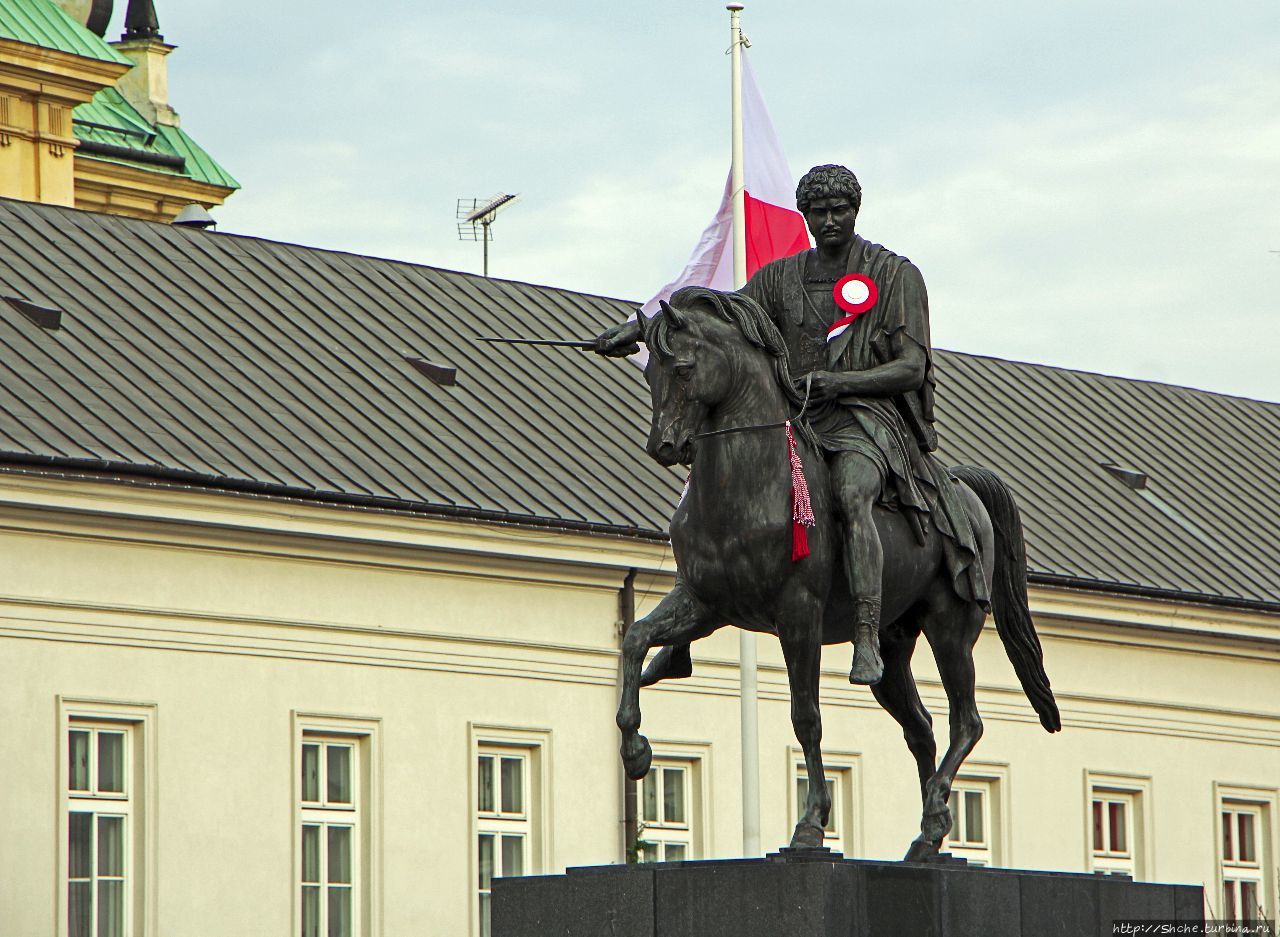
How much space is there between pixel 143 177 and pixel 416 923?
23356mm

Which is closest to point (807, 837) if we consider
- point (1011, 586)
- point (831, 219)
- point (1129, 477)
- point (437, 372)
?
point (1011, 586)

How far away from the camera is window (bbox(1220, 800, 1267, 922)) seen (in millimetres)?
37875

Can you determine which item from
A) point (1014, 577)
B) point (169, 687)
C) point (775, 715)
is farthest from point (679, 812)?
point (1014, 577)

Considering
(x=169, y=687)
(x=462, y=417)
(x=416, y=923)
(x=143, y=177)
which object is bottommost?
(x=416, y=923)

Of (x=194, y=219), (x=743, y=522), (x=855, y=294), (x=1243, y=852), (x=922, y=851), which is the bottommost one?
(x=922, y=851)

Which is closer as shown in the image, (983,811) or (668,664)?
(668,664)

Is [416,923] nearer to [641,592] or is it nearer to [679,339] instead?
[641,592]

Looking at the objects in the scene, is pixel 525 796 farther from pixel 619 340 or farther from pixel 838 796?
pixel 619 340

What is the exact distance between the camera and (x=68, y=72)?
4653cm

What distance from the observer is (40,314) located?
2988 cm

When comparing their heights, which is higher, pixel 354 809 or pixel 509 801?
pixel 509 801

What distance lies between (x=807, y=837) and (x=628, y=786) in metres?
18.7

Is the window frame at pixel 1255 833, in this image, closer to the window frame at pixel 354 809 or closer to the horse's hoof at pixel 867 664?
the window frame at pixel 354 809

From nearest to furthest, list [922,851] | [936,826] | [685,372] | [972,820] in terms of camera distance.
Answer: [685,372] < [922,851] < [936,826] < [972,820]
